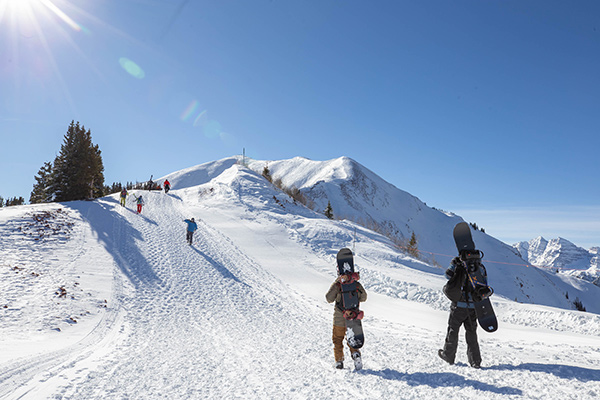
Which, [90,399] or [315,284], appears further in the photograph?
[315,284]

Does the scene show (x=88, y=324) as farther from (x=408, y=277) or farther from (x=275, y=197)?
(x=275, y=197)

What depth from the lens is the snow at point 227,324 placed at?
4254 millimetres

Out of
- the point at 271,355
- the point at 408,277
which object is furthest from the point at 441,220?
the point at 271,355

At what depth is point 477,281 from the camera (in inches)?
189

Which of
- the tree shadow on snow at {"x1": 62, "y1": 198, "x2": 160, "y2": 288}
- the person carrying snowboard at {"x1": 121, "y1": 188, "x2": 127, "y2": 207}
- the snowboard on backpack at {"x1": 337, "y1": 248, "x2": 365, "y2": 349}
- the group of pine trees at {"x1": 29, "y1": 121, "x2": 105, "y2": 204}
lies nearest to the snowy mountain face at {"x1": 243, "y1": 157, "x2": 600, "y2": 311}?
the group of pine trees at {"x1": 29, "y1": 121, "x2": 105, "y2": 204}

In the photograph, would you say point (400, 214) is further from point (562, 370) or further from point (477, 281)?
point (562, 370)

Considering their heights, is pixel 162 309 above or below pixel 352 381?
below

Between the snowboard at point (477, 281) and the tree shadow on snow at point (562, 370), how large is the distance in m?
0.61

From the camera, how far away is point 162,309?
9.39 meters

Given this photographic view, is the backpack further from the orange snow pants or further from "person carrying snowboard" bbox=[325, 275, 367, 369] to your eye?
the orange snow pants

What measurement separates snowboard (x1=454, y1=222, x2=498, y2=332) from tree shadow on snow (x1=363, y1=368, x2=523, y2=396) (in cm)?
83

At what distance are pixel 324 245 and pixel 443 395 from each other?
17.5 metres

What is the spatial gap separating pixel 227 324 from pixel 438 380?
18.7 ft

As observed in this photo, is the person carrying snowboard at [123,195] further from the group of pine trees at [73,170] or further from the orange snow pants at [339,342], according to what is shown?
the orange snow pants at [339,342]
